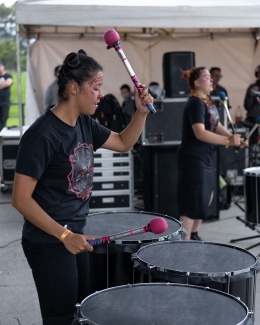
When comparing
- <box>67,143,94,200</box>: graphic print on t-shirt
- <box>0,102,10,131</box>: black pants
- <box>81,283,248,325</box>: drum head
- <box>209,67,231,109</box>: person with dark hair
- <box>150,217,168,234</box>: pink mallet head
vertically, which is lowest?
<box>81,283,248,325</box>: drum head

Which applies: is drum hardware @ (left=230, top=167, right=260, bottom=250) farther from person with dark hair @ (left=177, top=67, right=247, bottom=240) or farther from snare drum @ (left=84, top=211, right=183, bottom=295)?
snare drum @ (left=84, top=211, right=183, bottom=295)

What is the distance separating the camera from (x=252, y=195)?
5223mm

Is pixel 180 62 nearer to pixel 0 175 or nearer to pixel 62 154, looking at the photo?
pixel 0 175

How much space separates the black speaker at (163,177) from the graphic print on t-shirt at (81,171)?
400cm

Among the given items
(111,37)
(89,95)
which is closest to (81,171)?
(89,95)

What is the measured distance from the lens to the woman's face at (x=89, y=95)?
8.11 ft

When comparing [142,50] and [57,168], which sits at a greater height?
[142,50]

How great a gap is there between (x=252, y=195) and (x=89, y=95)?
10.0 feet

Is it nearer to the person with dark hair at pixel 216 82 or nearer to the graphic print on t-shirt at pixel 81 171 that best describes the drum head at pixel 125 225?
the graphic print on t-shirt at pixel 81 171

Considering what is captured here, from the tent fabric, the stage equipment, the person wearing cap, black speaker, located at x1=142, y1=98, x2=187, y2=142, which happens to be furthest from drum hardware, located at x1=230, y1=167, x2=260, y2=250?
the person wearing cap

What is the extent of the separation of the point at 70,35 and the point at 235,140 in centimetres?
569

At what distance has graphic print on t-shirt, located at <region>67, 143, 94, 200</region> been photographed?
2.51 metres

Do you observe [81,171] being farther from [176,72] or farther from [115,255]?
[176,72]

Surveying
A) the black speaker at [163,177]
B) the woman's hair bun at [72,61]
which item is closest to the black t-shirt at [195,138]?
the black speaker at [163,177]
